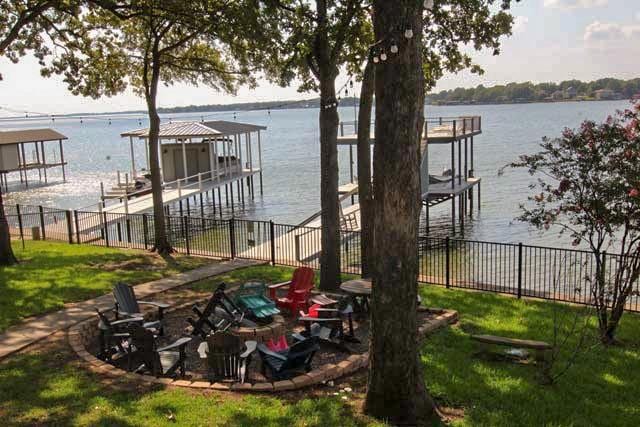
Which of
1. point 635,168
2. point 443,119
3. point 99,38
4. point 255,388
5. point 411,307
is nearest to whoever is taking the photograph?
point 411,307

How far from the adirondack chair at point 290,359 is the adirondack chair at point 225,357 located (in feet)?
0.86

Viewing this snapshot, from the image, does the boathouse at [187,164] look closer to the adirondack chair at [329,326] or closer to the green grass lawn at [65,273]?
the green grass lawn at [65,273]

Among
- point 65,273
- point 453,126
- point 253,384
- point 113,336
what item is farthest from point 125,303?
point 453,126

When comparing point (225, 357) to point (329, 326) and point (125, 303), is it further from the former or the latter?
point (125, 303)

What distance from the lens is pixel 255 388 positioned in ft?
25.3

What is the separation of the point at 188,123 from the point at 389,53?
104ft

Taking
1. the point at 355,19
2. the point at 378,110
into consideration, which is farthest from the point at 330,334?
the point at 355,19

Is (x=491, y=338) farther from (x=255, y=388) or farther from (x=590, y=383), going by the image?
(x=255, y=388)

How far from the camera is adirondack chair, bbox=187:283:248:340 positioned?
9.72 meters

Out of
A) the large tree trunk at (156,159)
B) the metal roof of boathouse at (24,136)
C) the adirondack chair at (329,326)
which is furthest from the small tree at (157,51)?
the metal roof of boathouse at (24,136)

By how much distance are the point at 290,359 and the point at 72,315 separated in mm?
5346

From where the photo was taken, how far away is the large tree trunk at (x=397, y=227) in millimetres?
6219

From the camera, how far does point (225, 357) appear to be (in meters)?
8.00

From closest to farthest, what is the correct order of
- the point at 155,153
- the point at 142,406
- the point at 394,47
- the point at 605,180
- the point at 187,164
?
1. the point at 394,47
2. the point at 142,406
3. the point at 605,180
4. the point at 155,153
5. the point at 187,164
